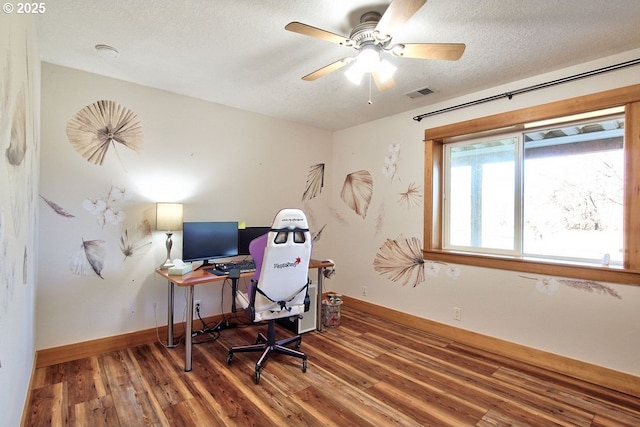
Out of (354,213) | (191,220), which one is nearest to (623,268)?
(354,213)

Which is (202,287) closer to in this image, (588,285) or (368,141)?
(368,141)

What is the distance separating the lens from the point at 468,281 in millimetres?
3105

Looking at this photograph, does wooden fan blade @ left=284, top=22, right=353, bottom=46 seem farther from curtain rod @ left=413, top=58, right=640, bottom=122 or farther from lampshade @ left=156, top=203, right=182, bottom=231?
lampshade @ left=156, top=203, right=182, bottom=231

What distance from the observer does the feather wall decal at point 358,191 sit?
411 cm

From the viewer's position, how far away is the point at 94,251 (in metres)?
2.73

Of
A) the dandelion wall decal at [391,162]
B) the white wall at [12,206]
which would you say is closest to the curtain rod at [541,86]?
the dandelion wall decal at [391,162]

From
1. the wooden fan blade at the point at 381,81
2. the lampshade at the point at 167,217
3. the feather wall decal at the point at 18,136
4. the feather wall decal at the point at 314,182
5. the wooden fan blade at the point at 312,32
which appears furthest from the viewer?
the feather wall decal at the point at 314,182

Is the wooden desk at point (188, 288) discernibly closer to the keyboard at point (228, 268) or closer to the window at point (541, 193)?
the keyboard at point (228, 268)

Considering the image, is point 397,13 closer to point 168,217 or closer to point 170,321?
point 168,217

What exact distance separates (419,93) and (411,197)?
115cm

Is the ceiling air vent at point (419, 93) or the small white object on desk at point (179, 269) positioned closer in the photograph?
the small white object on desk at point (179, 269)

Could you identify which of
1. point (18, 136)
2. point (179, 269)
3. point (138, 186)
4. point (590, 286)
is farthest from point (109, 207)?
point (590, 286)

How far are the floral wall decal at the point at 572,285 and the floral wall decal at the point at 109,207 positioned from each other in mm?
3760

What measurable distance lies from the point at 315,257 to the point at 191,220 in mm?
1813
